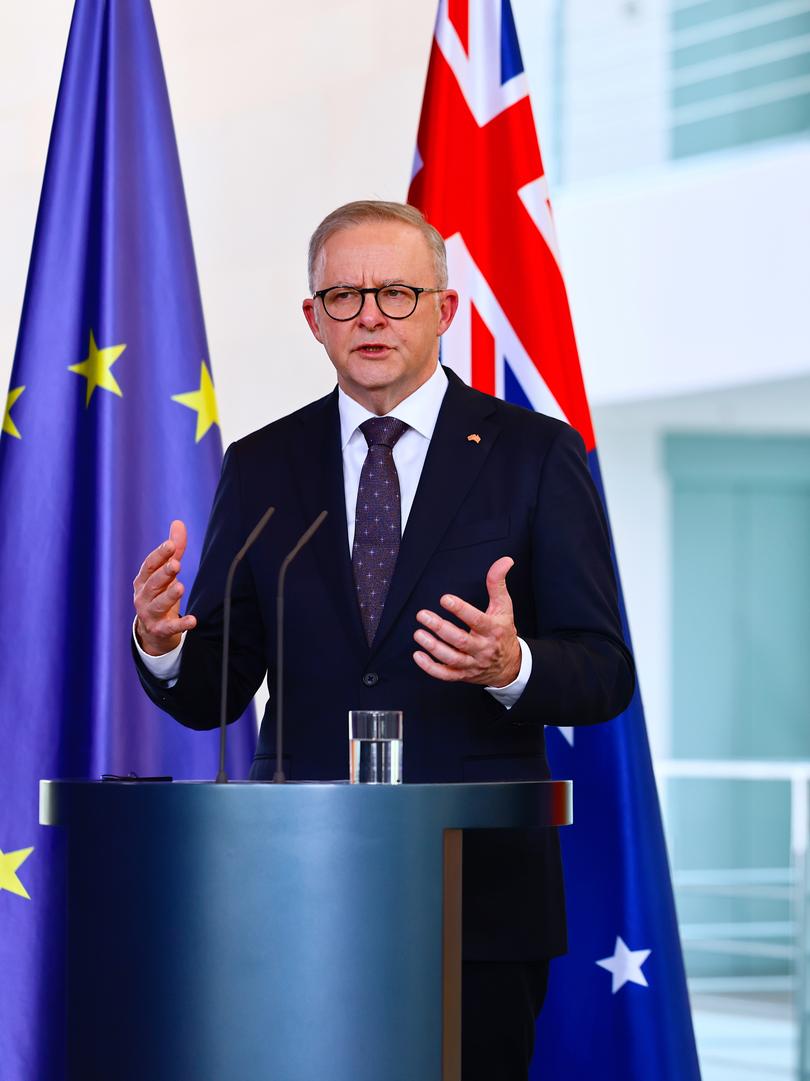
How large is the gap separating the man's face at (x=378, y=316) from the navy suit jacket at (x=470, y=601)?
0.10 metres

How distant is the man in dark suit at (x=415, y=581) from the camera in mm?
2025

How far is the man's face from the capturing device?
217cm

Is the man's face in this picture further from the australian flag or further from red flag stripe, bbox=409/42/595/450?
red flag stripe, bbox=409/42/595/450

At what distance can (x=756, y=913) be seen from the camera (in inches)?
318

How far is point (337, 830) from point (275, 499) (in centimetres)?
75

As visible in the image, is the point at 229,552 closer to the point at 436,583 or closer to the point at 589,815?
the point at 436,583

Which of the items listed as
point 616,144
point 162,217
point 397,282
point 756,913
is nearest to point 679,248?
point 616,144

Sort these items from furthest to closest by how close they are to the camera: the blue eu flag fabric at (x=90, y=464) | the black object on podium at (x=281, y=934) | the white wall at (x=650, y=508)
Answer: the white wall at (x=650, y=508), the blue eu flag fabric at (x=90, y=464), the black object on podium at (x=281, y=934)

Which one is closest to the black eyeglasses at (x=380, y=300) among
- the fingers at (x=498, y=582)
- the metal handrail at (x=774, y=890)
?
the fingers at (x=498, y=582)

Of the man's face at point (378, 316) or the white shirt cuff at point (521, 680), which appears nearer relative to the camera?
the white shirt cuff at point (521, 680)

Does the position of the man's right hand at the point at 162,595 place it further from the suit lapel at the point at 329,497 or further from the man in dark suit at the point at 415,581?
the suit lapel at the point at 329,497

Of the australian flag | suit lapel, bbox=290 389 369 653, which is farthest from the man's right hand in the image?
the australian flag

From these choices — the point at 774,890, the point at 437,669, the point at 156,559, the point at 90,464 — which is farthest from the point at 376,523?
the point at 774,890

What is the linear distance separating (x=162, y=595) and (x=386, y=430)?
0.45m
